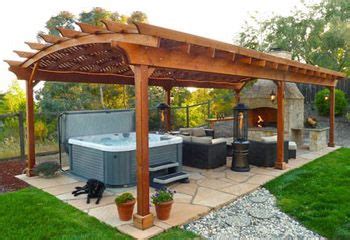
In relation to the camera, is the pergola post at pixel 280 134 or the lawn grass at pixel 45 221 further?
the pergola post at pixel 280 134

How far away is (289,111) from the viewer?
950cm

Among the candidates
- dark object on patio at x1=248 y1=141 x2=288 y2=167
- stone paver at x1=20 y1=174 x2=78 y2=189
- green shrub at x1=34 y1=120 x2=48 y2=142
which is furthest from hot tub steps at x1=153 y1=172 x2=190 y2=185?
green shrub at x1=34 y1=120 x2=48 y2=142

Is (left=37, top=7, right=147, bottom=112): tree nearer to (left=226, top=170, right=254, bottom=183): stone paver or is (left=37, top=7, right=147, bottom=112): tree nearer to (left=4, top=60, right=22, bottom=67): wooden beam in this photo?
(left=4, top=60, right=22, bottom=67): wooden beam

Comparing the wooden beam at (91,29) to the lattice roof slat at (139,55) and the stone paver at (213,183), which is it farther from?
the stone paver at (213,183)

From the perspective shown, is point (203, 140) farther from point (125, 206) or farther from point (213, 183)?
point (125, 206)

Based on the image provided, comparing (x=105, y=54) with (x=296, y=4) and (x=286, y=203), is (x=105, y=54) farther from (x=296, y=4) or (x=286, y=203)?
(x=296, y=4)

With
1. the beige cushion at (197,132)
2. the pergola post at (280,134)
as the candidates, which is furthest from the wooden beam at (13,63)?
the pergola post at (280,134)

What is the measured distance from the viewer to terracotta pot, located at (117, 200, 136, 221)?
3816 mm

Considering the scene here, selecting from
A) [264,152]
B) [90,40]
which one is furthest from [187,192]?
[90,40]

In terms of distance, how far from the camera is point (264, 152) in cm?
695

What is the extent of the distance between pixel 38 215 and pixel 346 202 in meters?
4.73

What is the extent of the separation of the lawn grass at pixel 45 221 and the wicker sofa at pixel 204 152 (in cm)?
331

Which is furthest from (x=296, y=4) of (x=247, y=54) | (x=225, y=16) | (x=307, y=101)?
(x=247, y=54)

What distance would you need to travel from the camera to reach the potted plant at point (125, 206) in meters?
3.81
